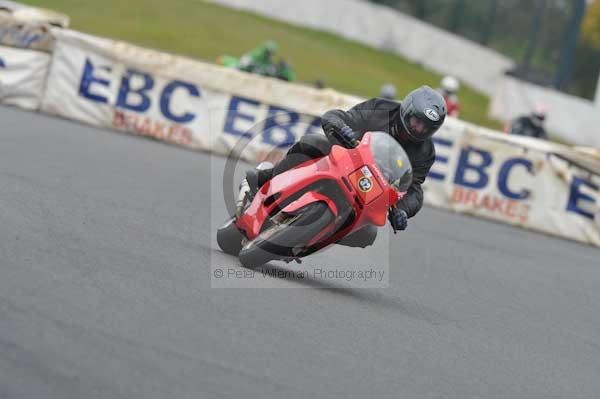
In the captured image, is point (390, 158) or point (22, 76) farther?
point (22, 76)

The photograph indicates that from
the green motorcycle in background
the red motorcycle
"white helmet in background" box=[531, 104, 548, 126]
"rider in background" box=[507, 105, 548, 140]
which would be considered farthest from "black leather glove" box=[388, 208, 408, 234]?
the green motorcycle in background

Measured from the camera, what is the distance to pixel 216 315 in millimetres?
6160

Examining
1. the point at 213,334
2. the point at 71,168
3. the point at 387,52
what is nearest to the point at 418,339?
the point at 213,334

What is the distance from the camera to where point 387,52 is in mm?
38312

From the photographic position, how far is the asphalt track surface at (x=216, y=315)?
16.4ft

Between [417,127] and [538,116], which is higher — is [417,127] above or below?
above

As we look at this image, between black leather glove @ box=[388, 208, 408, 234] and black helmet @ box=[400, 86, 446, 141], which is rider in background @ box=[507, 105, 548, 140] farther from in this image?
black leather glove @ box=[388, 208, 408, 234]

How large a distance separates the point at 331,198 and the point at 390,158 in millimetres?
461

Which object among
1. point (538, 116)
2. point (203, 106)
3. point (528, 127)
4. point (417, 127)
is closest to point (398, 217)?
point (417, 127)

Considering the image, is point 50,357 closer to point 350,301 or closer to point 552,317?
point 350,301

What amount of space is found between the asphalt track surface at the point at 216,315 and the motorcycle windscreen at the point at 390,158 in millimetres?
866

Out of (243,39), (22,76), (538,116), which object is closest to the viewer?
(22,76)

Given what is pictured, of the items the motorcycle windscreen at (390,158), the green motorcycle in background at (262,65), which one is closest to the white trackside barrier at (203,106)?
the green motorcycle in background at (262,65)

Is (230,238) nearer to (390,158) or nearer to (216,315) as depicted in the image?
(390,158)
